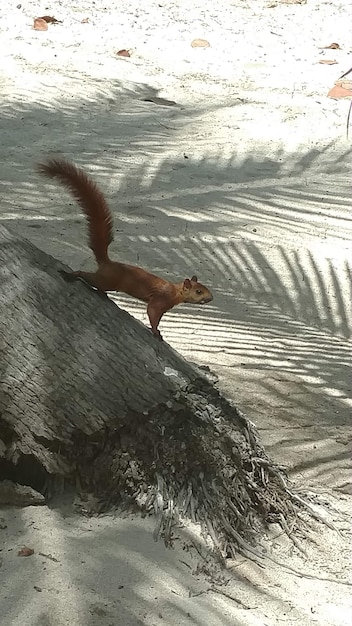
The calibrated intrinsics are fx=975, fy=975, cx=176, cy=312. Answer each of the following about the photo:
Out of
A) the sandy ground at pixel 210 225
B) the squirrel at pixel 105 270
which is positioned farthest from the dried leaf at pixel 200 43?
the squirrel at pixel 105 270

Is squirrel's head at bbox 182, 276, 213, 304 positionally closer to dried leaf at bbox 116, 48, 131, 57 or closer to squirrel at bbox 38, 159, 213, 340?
squirrel at bbox 38, 159, 213, 340

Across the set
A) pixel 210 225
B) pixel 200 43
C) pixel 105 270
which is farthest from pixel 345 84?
pixel 105 270

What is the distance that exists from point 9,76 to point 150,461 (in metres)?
6.98

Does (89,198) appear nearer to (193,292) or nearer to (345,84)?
(193,292)

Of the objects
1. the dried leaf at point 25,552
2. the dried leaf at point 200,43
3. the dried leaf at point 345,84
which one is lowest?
the dried leaf at point 25,552

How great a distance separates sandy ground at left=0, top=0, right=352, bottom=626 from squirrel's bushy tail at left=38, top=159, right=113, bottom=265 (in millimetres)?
959

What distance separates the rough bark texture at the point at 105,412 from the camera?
2.88 metres

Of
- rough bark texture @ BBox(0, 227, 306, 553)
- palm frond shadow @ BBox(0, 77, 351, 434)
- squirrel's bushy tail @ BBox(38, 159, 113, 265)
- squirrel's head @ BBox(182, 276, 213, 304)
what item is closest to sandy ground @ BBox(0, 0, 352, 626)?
palm frond shadow @ BBox(0, 77, 351, 434)

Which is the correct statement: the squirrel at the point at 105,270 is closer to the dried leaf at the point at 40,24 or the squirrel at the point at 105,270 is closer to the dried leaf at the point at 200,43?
the dried leaf at the point at 200,43

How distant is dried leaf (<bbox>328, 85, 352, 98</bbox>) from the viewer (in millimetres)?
9312

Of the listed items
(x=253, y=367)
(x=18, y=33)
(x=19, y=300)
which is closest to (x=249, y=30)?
(x=18, y=33)

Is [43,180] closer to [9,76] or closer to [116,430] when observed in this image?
[9,76]

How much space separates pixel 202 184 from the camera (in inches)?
289

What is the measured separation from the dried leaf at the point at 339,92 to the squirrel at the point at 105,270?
240 inches
